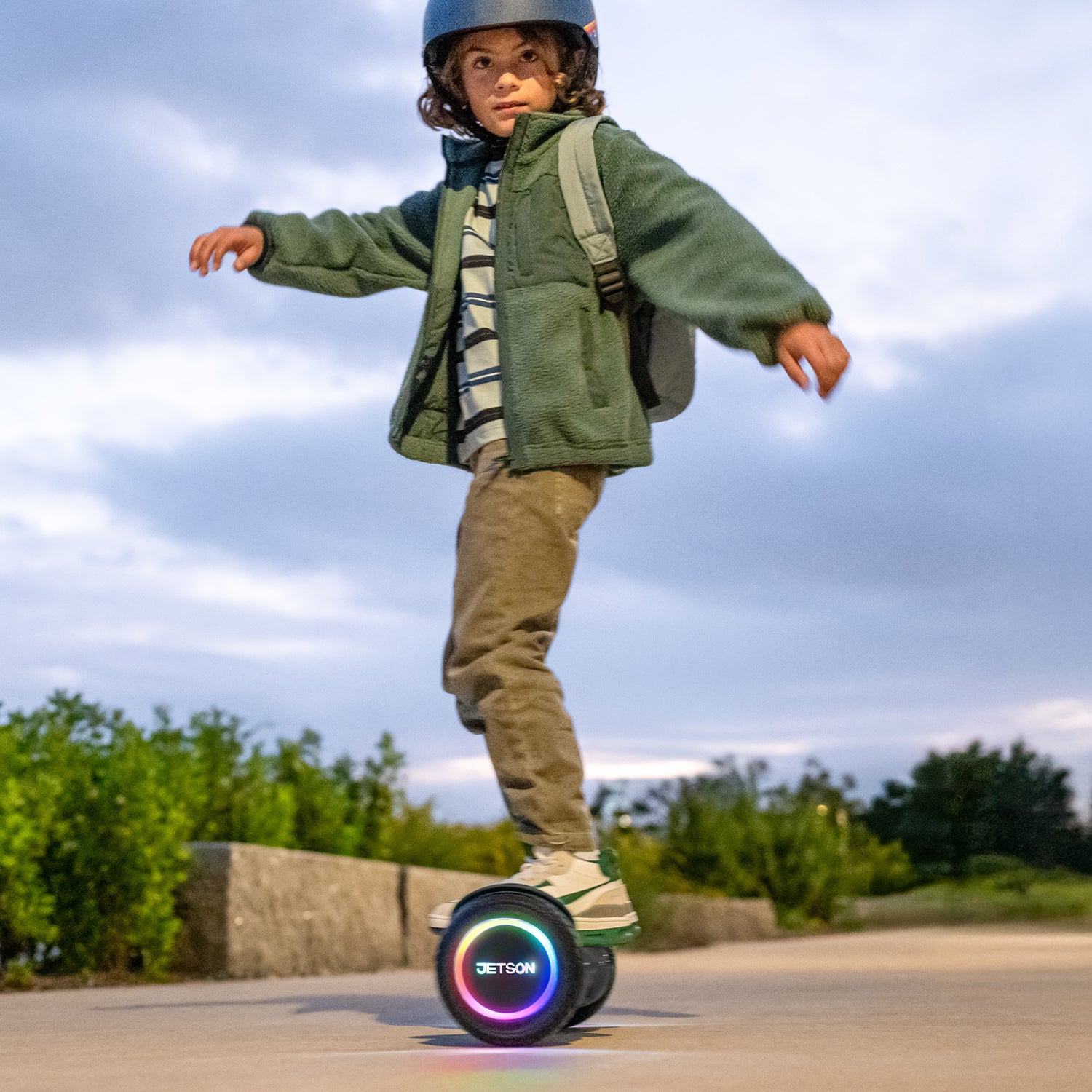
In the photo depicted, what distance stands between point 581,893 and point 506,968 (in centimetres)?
20

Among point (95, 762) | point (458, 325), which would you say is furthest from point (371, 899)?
point (458, 325)

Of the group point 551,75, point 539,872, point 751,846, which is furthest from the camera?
point 751,846

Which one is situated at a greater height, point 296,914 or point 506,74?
point 506,74

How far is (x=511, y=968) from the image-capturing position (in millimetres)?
2475

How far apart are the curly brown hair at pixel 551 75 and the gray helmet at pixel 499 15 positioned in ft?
0.07

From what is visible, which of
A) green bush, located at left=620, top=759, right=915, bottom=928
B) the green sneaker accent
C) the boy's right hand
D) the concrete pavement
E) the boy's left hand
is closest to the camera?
the concrete pavement

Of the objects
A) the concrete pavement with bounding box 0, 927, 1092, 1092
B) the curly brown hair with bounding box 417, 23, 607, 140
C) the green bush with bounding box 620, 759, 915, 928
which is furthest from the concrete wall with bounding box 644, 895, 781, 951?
the curly brown hair with bounding box 417, 23, 607, 140

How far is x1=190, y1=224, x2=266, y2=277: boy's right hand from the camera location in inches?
125

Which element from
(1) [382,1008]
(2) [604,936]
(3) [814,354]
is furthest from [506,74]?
(1) [382,1008]

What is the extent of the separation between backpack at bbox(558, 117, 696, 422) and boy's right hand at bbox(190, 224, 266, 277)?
795 mm

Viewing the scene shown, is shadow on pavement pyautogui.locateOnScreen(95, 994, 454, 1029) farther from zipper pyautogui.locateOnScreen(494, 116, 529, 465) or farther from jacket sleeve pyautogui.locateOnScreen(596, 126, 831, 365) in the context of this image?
jacket sleeve pyautogui.locateOnScreen(596, 126, 831, 365)

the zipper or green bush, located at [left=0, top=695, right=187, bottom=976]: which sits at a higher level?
the zipper

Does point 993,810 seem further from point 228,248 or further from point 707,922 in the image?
point 228,248

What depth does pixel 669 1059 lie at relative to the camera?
84.0 inches
